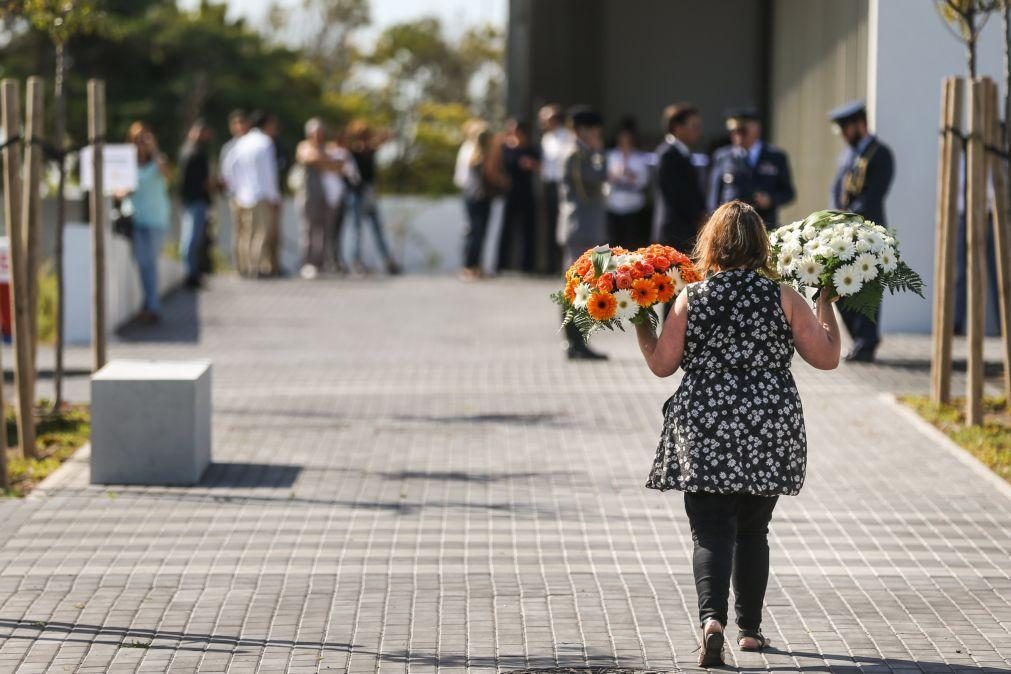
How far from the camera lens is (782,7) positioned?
880 inches

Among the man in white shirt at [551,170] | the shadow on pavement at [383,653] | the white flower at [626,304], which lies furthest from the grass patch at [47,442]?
the man in white shirt at [551,170]

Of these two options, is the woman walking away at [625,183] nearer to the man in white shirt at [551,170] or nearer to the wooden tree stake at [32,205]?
the man in white shirt at [551,170]

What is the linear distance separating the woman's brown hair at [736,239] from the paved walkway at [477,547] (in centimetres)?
134

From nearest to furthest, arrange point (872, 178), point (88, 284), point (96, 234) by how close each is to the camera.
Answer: point (96, 234) → point (872, 178) → point (88, 284)

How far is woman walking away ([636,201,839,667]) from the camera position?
612 cm

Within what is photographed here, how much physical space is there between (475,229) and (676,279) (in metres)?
15.9

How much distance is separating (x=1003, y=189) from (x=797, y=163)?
9.57 metres

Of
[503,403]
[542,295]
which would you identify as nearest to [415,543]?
[503,403]

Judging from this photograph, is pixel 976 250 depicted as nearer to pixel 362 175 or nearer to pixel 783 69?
pixel 783 69

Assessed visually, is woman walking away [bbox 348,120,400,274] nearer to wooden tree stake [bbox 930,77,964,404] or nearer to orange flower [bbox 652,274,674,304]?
wooden tree stake [bbox 930,77,964,404]

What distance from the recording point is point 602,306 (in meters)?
6.23

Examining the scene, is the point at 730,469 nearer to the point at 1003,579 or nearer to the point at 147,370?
the point at 1003,579

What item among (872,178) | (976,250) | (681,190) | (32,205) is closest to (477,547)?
A: (32,205)

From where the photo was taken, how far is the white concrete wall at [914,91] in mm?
15344
